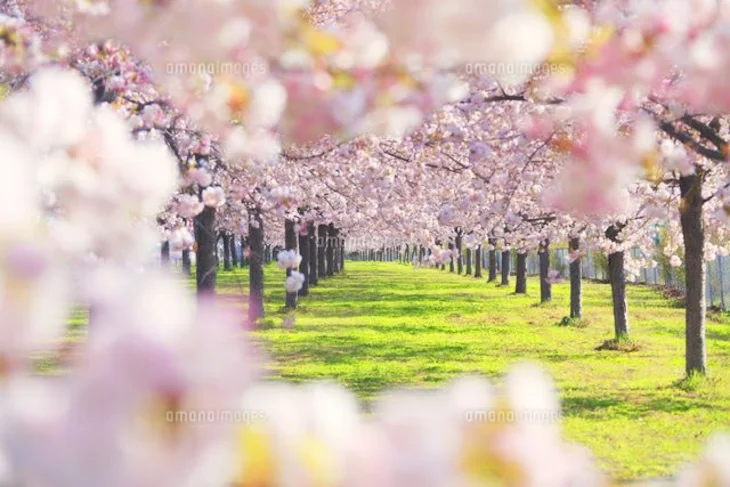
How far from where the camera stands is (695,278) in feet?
38.5

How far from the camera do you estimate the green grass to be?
9289mm

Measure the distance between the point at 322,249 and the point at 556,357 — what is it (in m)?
25.1

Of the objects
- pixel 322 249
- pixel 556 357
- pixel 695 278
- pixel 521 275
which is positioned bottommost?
pixel 556 357

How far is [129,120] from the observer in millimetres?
7465

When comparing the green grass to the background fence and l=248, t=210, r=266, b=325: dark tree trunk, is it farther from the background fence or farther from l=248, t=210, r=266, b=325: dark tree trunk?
the background fence

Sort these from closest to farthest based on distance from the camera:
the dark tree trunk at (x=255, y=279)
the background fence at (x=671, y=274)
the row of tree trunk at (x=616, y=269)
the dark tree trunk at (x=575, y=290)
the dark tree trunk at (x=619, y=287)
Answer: the row of tree trunk at (x=616, y=269)
the dark tree trunk at (x=619, y=287)
the dark tree trunk at (x=255, y=279)
the dark tree trunk at (x=575, y=290)
the background fence at (x=671, y=274)

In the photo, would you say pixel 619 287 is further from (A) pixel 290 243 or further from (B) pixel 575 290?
(A) pixel 290 243

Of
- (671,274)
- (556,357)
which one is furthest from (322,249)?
(556,357)

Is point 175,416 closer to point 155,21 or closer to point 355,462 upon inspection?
point 355,462

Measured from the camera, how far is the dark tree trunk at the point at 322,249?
36094 millimetres

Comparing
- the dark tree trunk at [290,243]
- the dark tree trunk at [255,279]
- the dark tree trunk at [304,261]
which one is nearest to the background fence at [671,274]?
the dark tree trunk at [255,279]

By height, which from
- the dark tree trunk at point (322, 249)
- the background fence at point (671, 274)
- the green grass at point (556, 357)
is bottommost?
the green grass at point (556, 357)

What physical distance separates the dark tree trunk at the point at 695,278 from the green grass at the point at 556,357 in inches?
15.7

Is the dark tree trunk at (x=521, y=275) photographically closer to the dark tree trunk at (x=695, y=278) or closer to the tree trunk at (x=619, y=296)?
the tree trunk at (x=619, y=296)
